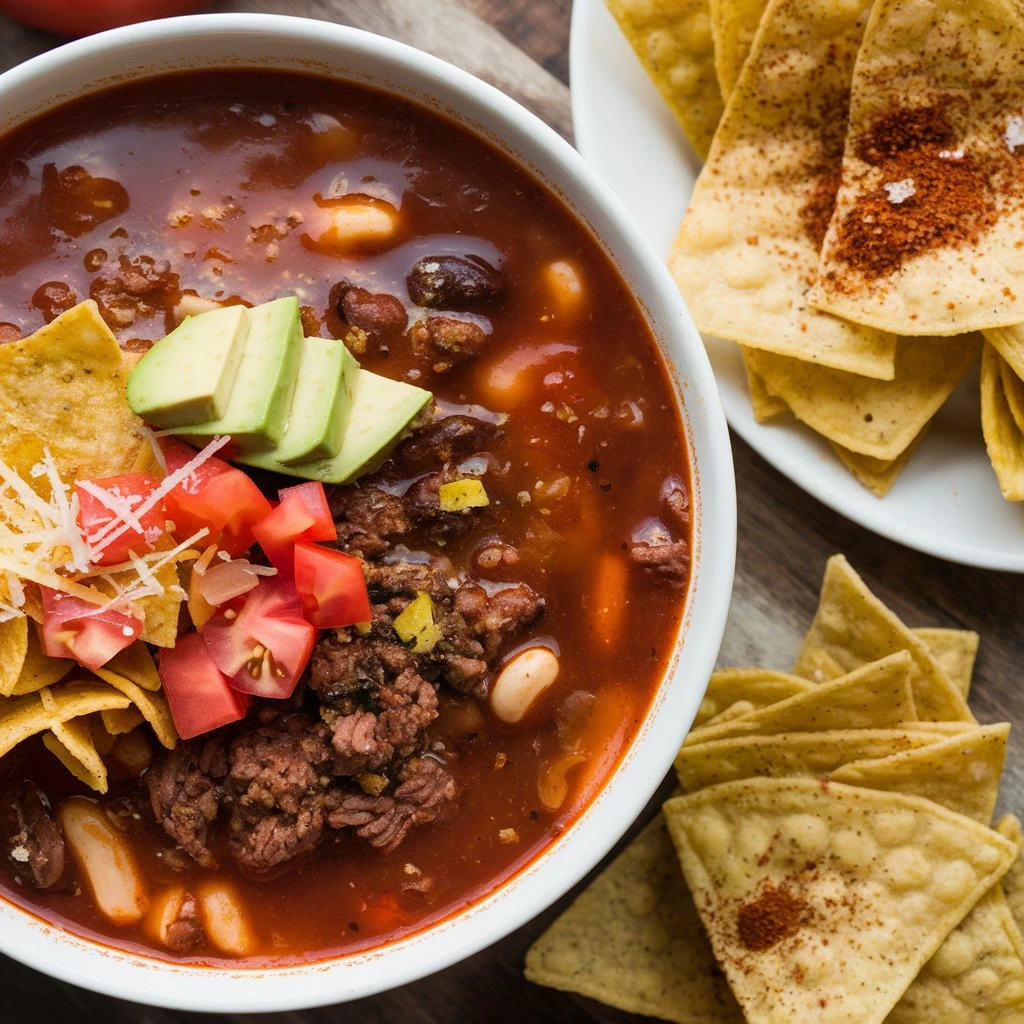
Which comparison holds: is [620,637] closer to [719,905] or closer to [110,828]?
[719,905]

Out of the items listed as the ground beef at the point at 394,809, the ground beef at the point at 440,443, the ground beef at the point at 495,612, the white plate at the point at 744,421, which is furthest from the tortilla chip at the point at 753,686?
the ground beef at the point at 440,443

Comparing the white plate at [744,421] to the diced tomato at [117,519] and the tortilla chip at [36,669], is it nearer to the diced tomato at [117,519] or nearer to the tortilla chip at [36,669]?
the diced tomato at [117,519]

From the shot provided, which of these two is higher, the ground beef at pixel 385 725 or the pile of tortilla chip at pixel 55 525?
the pile of tortilla chip at pixel 55 525

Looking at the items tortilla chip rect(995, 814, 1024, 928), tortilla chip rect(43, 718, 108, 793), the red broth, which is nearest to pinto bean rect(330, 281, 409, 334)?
the red broth

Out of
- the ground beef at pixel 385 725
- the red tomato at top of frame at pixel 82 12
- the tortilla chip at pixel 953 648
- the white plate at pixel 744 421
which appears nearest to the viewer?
the ground beef at pixel 385 725

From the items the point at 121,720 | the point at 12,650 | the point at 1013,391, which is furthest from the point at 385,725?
Result: the point at 1013,391

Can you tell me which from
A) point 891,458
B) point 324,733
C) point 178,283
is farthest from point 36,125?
point 891,458

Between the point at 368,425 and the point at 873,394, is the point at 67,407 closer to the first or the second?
the point at 368,425

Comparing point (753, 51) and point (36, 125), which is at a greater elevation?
point (36, 125)
